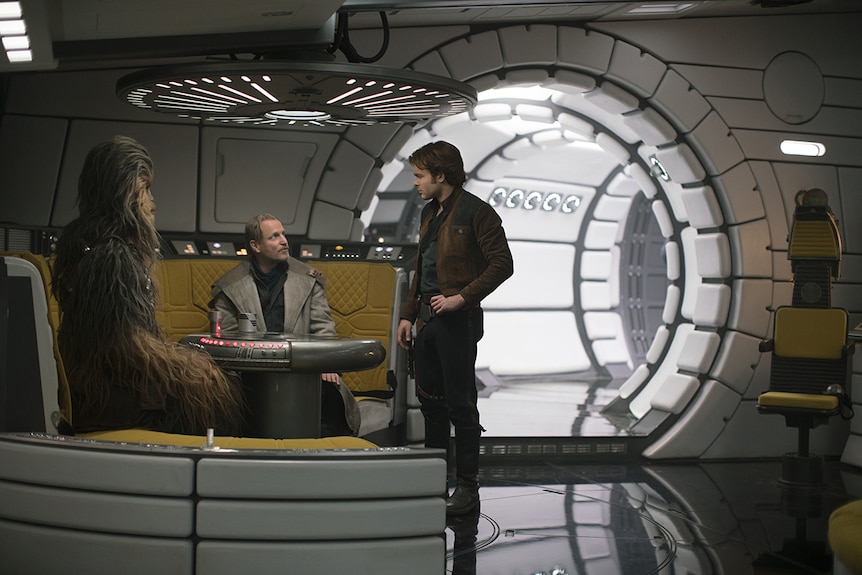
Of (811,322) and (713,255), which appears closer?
(811,322)

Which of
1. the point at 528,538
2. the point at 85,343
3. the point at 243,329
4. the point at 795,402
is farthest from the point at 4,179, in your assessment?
the point at 795,402

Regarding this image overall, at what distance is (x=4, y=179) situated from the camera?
5297mm

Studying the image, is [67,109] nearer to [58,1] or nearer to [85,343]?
[58,1]

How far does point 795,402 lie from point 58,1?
4554 mm

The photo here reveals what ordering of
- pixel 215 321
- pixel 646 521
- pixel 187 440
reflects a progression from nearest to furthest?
pixel 187 440 < pixel 215 321 < pixel 646 521

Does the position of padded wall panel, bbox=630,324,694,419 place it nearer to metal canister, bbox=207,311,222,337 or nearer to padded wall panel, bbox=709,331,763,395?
padded wall panel, bbox=709,331,763,395

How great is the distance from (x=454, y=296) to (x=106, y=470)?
210 cm

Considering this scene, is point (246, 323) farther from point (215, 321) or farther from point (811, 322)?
point (811, 322)

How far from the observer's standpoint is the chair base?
218 inches

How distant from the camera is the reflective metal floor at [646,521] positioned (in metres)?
3.87

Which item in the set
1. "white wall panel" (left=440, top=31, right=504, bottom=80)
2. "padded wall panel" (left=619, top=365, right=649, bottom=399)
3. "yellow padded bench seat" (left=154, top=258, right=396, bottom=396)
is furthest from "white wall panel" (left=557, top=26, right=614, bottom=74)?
"padded wall panel" (left=619, top=365, right=649, bottom=399)

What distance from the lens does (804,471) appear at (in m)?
5.55

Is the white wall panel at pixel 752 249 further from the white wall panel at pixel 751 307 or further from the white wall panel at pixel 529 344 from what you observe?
the white wall panel at pixel 529 344

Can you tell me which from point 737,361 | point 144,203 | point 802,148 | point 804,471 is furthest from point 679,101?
point 144,203
